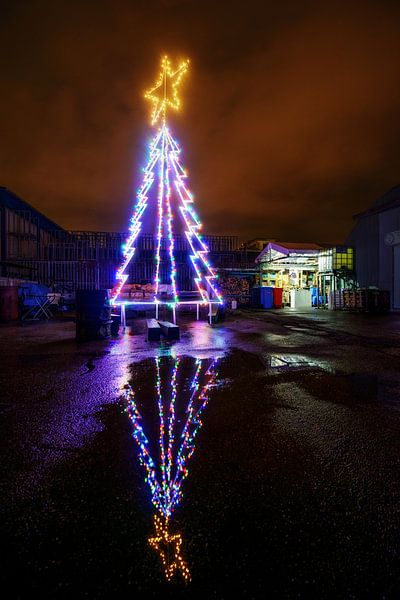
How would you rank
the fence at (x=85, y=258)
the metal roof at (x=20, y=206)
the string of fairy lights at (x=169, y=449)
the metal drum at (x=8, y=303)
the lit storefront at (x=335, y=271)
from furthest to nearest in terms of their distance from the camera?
the lit storefront at (x=335, y=271) → the fence at (x=85, y=258) → the metal roof at (x=20, y=206) → the metal drum at (x=8, y=303) → the string of fairy lights at (x=169, y=449)

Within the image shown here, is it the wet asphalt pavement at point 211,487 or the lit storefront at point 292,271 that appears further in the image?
the lit storefront at point 292,271

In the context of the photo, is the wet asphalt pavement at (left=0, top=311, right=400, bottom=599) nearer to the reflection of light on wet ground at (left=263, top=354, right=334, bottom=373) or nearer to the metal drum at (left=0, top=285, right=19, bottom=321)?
the reflection of light on wet ground at (left=263, top=354, right=334, bottom=373)

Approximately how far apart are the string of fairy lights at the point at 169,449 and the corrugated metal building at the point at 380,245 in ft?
68.0

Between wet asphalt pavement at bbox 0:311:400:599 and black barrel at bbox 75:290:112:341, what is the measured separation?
4.06m

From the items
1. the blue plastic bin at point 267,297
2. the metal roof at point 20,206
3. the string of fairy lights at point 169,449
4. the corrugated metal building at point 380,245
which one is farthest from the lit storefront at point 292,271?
the string of fairy lights at point 169,449

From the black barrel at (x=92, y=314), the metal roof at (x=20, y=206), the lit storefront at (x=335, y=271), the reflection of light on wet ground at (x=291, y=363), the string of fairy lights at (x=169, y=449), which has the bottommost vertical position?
the string of fairy lights at (x=169, y=449)

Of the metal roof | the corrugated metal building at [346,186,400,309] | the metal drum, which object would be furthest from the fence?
the corrugated metal building at [346,186,400,309]

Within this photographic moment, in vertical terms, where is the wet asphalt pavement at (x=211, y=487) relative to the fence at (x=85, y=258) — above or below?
below

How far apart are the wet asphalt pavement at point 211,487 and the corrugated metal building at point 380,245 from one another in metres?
19.4

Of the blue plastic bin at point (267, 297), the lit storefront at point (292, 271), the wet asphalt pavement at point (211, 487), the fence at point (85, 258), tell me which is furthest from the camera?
the lit storefront at point (292, 271)

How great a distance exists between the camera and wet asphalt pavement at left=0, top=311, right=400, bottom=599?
5.12 feet

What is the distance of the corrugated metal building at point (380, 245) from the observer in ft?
69.9

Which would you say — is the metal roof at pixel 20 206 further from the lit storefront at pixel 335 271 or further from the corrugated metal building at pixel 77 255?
the lit storefront at pixel 335 271

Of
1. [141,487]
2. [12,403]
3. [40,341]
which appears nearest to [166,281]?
[40,341]
